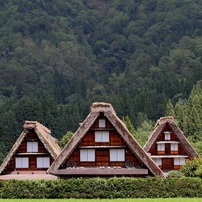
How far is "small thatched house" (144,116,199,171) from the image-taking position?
67.0m

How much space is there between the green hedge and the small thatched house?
21815 mm

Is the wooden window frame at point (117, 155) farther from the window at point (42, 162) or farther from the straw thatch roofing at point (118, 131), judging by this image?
the window at point (42, 162)

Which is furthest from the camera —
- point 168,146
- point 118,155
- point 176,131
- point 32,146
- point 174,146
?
point 168,146

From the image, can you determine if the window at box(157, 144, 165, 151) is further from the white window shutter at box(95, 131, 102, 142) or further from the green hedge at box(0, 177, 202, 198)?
the green hedge at box(0, 177, 202, 198)

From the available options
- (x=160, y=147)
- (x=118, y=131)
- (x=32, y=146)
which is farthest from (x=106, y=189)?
(x=160, y=147)

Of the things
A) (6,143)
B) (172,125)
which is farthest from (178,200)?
(6,143)

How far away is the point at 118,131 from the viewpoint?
164ft

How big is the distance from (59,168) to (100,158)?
137 inches

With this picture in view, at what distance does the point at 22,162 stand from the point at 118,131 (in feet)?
→ 36.8

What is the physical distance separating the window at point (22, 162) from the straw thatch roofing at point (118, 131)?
8354mm

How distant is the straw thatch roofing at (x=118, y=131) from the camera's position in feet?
162

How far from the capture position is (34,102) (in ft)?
463

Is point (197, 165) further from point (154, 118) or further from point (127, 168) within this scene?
point (154, 118)

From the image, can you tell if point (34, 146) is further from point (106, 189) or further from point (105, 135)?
point (106, 189)
